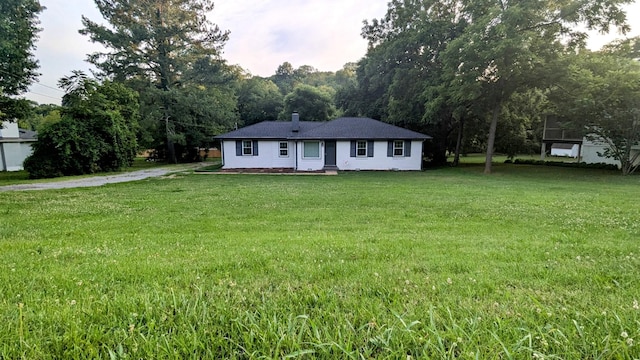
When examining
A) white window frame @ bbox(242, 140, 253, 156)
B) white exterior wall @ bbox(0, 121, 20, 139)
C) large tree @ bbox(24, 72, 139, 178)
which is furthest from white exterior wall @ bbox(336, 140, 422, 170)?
white exterior wall @ bbox(0, 121, 20, 139)

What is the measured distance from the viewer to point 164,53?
1001 inches

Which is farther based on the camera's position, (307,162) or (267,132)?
(267,132)

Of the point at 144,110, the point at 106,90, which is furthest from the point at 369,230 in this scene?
the point at 144,110

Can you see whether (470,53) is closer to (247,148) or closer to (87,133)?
(247,148)

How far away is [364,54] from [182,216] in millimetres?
26049

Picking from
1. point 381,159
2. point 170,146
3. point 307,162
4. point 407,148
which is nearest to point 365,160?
point 381,159

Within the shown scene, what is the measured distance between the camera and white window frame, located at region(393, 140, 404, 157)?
20.7 m

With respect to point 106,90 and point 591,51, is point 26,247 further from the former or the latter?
point 591,51

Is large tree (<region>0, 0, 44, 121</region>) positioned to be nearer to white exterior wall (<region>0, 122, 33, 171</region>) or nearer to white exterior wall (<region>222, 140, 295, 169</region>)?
white exterior wall (<region>0, 122, 33, 171</region>)

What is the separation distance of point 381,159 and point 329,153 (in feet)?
11.5

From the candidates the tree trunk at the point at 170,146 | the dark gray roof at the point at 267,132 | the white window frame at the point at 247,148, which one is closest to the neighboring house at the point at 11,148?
the tree trunk at the point at 170,146

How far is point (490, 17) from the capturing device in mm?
14977

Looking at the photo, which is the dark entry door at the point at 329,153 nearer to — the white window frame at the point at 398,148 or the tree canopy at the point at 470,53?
the white window frame at the point at 398,148

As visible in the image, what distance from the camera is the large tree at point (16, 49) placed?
13.9 metres
